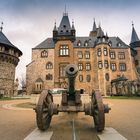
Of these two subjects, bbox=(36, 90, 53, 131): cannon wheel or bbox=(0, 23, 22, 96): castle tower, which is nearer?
bbox=(36, 90, 53, 131): cannon wheel

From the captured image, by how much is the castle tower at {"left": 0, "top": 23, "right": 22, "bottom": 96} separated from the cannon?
26288mm

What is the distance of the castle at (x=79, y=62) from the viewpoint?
34656mm

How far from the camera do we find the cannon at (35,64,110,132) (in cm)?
402

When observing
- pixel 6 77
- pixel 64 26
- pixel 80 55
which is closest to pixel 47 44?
pixel 64 26

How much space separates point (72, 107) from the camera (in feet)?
15.8

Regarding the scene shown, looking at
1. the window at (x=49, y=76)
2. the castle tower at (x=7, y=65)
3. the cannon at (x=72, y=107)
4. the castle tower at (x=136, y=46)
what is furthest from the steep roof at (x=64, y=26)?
the cannon at (x=72, y=107)

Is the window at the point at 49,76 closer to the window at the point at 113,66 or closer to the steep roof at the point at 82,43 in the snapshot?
the steep roof at the point at 82,43

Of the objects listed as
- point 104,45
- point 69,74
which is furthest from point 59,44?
point 69,74

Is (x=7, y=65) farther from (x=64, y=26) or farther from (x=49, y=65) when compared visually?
(x=64, y=26)

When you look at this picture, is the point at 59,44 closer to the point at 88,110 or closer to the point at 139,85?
the point at 139,85

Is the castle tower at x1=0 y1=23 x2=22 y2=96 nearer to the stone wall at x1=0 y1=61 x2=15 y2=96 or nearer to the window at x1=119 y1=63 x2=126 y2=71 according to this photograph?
the stone wall at x1=0 y1=61 x2=15 y2=96

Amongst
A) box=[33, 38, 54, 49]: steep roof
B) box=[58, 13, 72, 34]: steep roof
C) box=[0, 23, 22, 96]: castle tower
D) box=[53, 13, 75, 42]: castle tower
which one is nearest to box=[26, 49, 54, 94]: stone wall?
box=[33, 38, 54, 49]: steep roof

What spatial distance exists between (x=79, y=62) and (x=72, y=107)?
3260 centimetres

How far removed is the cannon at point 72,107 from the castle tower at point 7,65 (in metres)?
26.3
